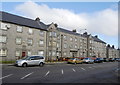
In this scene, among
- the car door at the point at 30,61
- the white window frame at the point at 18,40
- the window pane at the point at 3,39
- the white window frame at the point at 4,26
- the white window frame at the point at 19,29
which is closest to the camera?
the car door at the point at 30,61

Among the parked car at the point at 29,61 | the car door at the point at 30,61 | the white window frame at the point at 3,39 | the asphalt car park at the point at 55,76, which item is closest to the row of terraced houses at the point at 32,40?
the white window frame at the point at 3,39

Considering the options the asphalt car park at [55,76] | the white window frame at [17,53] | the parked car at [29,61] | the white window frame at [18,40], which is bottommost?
the asphalt car park at [55,76]

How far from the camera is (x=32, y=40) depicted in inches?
1588

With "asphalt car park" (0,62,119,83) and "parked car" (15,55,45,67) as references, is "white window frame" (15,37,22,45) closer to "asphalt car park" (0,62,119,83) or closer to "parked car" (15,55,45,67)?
"parked car" (15,55,45,67)

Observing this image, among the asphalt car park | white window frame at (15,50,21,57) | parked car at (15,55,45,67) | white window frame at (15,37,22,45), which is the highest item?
white window frame at (15,37,22,45)

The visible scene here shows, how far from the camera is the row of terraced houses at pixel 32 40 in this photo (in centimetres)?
3384

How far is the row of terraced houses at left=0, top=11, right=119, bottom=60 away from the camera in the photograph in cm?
3384

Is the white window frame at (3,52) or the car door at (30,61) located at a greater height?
the white window frame at (3,52)

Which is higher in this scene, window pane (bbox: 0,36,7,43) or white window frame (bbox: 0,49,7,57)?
window pane (bbox: 0,36,7,43)

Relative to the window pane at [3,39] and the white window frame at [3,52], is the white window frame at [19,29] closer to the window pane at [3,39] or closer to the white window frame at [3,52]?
the window pane at [3,39]

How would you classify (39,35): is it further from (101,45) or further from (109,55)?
(109,55)

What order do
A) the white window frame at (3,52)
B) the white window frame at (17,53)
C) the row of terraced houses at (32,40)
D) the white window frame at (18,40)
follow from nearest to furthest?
1. the white window frame at (3,52)
2. the row of terraced houses at (32,40)
3. the white window frame at (17,53)
4. the white window frame at (18,40)

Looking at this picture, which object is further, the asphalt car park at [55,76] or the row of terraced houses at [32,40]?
the row of terraced houses at [32,40]

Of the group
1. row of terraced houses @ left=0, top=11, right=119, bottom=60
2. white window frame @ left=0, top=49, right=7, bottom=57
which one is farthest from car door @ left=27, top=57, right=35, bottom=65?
white window frame @ left=0, top=49, right=7, bottom=57
